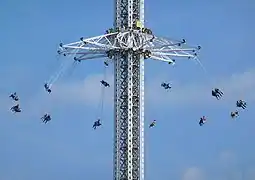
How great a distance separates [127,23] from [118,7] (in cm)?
186

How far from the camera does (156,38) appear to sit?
9194 centimetres

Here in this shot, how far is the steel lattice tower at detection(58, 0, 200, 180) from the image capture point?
9019cm

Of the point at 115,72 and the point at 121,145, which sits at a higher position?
→ the point at 115,72

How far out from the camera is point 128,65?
91062 millimetres

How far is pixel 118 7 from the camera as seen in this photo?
3637 inches

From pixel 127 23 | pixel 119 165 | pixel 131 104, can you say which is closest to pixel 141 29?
pixel 127 23

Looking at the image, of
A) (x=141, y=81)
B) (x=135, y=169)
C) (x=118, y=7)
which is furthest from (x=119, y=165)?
(x=118, y=7)

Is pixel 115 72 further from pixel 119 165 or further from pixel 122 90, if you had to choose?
pixel 119 165

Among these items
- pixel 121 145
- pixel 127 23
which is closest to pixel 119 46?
pixel 127 23

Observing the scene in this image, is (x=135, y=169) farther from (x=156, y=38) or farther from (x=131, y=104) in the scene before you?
(x=156, y=38)

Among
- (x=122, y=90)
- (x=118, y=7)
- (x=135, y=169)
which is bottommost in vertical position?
(x=135, y=169)

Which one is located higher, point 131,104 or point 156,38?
point 156,38

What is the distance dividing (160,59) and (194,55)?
3.26m

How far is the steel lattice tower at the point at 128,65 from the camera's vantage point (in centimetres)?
9019
